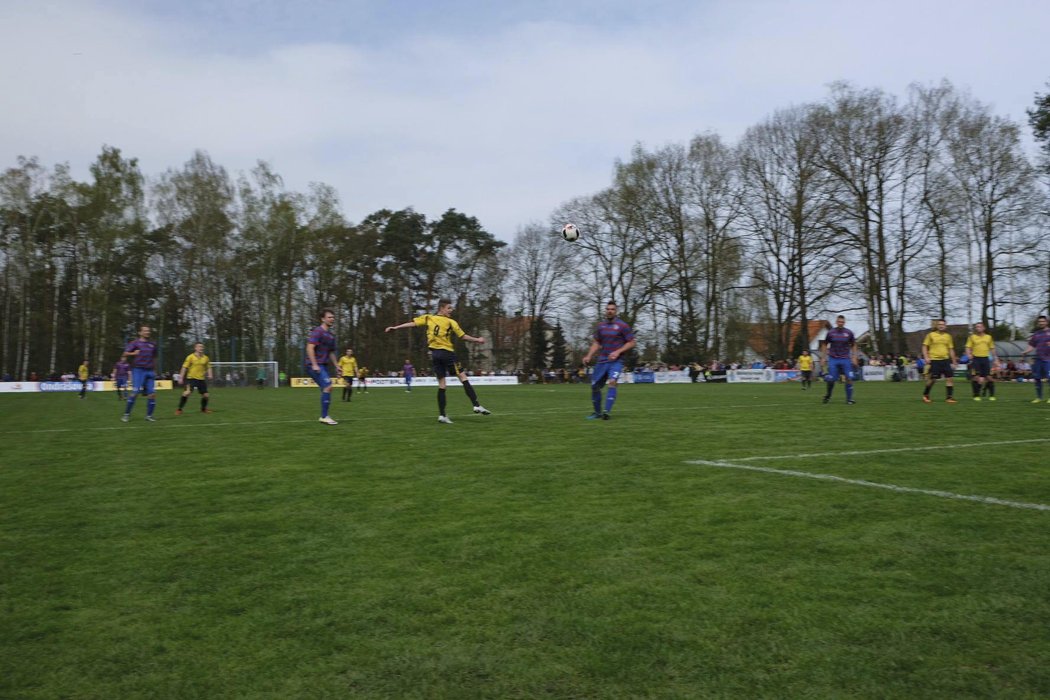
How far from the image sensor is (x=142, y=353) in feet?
54.4

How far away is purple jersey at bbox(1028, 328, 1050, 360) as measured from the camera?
17.9 meters

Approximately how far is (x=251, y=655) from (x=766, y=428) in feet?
31.1

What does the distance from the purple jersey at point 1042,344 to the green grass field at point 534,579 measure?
12.6 m

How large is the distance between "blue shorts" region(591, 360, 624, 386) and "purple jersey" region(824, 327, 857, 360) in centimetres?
730

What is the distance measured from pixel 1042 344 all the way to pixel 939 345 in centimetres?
220

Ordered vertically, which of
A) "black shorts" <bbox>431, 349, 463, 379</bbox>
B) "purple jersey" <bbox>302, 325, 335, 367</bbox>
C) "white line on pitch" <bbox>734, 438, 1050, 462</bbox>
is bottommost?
"white line on pitch" <bbox>734, 438, 1050, 462</bbox>

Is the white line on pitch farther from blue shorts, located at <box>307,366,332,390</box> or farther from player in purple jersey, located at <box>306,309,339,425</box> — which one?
blue shorts, located at <box>307,366,332,390</box>

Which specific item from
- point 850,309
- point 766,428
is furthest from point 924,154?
point 766,428

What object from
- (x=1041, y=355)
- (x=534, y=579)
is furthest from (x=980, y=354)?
(x=534, y=579)

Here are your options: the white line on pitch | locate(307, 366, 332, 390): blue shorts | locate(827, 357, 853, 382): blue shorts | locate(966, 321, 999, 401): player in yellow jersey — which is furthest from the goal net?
the white line on pitch

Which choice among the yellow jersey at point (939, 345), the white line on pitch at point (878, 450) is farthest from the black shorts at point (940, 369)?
the white line on pitch at point (878, 450)

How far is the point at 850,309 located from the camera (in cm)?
4725

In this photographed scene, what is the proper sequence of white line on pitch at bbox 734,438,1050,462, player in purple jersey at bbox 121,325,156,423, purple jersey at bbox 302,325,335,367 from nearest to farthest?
white line on pitch at bbox 734,438,1050,462 < purple jersey at bbox 302,325,335,367 < player in purple jersey at bbox 121,325,156,423

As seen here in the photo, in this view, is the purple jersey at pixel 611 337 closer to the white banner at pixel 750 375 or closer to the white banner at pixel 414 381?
the white banner at pixel 414 381
